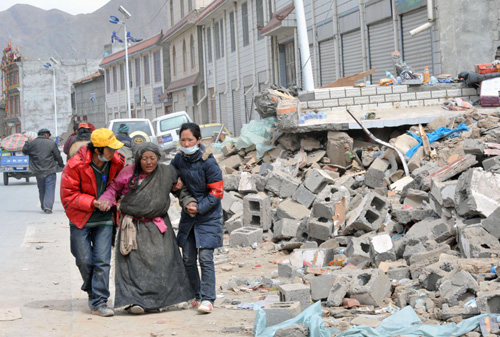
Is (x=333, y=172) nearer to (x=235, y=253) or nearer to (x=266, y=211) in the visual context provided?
(x=266, y=211)

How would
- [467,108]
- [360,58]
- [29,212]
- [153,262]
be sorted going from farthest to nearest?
[360,58], [29,212], [467,108], [153,262]

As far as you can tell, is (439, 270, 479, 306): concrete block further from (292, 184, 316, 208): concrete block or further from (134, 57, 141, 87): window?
(134, 57, 141, 87): window

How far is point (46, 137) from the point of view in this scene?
15.5m

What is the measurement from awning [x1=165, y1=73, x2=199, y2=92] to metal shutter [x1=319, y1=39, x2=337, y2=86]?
18079 mm

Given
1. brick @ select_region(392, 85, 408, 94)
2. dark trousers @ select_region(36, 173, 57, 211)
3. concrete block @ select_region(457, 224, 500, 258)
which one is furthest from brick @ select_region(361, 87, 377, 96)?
concrete block @ select_region(457, 224, 500, 258)

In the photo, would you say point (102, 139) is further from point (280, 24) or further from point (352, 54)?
point (280, 24)

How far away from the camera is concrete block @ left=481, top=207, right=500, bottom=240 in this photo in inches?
272

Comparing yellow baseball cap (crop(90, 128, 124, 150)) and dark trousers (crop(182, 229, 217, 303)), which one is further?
dark trousers (crop(182, 229, 217, 303))

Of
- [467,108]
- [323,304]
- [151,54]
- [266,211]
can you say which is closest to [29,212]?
[266,211]

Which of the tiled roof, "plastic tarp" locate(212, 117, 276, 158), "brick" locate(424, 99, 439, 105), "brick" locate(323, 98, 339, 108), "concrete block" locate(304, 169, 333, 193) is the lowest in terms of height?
"concrete block" locate(304, 169, 333, 193)

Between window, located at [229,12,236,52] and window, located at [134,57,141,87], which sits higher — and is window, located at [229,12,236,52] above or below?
below

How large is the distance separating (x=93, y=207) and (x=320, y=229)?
13.4 ft

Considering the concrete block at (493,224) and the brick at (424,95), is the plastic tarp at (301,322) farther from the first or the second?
the brick at (424,95)

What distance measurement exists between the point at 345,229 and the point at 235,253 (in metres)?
1.79
